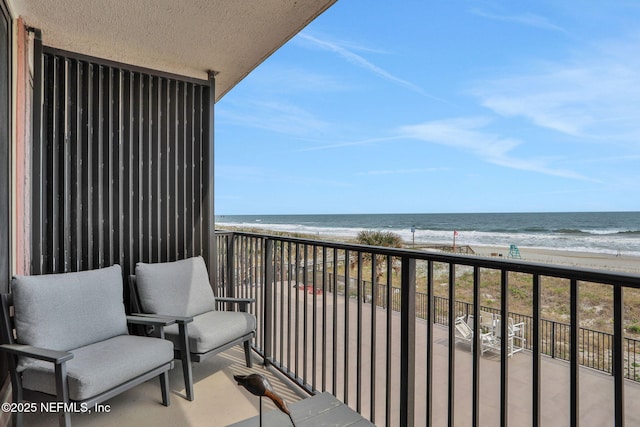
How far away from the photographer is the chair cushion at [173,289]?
106 inches

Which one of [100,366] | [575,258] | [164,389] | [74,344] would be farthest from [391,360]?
[575,258]

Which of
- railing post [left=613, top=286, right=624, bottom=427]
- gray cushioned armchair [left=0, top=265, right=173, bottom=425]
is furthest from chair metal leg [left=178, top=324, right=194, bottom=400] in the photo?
railing post [left=613, top=286, right=624, bottom=427]

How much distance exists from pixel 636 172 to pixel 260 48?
3833cm

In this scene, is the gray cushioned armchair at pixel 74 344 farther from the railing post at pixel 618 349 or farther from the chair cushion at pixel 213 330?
the railing post at pixel 618 349

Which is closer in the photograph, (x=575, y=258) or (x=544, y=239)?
(x=575, y=258)

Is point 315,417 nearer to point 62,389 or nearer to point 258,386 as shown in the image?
point 258,386

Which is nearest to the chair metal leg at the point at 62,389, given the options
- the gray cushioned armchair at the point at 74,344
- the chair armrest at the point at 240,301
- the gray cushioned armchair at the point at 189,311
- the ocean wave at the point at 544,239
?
the gray cushioned armchair at the point at 74,344

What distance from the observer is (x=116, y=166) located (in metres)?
3.01

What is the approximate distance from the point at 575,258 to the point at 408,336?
78.1 ft

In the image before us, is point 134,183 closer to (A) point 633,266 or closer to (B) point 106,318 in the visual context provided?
(B) point 106,318

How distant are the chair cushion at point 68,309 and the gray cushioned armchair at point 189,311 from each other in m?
0.25

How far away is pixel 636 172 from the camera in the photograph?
98.8 ft

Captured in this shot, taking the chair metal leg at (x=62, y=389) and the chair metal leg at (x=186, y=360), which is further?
the chair metal leg at (x=186, y=360)

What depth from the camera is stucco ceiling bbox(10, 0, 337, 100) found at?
2.24m
